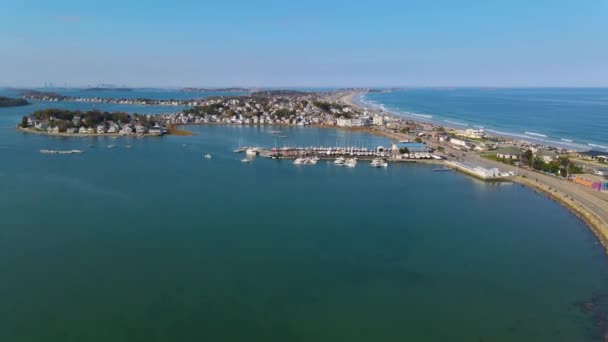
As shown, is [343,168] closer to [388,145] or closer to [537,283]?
[388,145]

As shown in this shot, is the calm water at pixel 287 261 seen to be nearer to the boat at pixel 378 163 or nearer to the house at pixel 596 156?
the boat at pixel 378 163

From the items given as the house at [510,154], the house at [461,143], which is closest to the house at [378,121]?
the house at [461,143]

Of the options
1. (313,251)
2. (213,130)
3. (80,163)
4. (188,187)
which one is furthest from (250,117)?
(313,251)

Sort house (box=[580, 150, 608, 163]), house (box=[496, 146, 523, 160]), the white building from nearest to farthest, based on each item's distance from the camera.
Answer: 1. house (box=[580, 150, 608, 163])
2. house (box=[496, 146, 523, 160])
3. the white building

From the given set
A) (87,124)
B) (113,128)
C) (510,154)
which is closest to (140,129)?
(113,128)

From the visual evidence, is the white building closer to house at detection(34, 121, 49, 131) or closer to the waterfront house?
the waterfront house

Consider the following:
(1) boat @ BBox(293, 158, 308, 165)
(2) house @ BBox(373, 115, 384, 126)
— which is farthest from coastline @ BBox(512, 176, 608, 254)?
(2) house @ BBox(373, 115, 384, 126)

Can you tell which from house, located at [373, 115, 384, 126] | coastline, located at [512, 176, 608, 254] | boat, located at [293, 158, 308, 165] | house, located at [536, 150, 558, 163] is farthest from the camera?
house, located at [373, 115, 384, 126]
